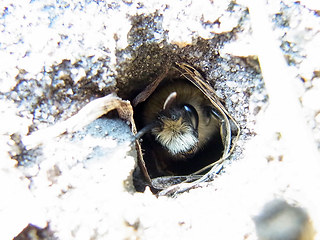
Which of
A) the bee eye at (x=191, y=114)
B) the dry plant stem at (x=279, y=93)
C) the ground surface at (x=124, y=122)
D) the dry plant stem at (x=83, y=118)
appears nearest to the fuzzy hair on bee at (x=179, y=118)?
the bee eye at (x=191, y=114)

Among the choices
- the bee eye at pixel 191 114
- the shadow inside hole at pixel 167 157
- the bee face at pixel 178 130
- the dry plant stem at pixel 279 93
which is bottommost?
the shadow inside hole at pixel 167 157

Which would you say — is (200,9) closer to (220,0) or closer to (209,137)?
(220,0)

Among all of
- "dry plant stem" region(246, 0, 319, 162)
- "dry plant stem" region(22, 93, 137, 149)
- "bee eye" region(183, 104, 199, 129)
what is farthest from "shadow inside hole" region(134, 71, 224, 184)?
"dry plant stem" region(246, 0, 319, 162)

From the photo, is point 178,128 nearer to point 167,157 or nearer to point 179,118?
point 179,118

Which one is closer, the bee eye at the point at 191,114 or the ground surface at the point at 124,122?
the ground surface at the point at 124,122

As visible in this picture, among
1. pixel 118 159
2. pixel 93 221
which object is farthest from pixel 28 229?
pixel 118 159

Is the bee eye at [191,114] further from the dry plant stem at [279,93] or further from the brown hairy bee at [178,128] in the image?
the dry plant stem at [279,93]
